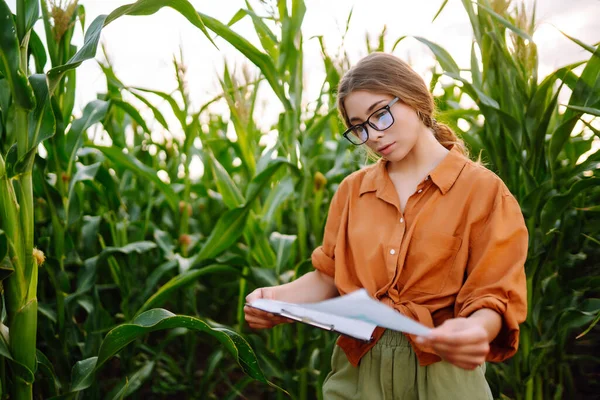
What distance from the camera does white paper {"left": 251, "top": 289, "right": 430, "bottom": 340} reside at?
750 mm

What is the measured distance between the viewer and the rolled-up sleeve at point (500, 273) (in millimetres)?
942

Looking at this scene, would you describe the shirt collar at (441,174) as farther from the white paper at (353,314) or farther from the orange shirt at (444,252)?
the white paper at (353,314)

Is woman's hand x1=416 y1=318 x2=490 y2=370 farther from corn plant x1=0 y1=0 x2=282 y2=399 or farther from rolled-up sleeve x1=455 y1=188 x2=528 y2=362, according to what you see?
corn plant x1=0 y1=0 x2=282 y2=399

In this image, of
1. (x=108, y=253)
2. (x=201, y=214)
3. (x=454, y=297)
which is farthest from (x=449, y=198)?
(x=201, y=214)

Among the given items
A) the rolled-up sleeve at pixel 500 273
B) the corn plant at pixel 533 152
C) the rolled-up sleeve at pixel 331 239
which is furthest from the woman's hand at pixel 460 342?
the corn plant at pixel 533 152

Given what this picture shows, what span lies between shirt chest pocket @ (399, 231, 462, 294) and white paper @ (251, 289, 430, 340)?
0.18 meters

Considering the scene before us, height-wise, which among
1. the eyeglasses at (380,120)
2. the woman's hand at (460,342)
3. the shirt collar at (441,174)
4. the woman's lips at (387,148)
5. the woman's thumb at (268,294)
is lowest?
the woman's thumb at (268,294)

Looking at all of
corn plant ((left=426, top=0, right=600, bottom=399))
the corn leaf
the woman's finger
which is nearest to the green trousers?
the woman's finger

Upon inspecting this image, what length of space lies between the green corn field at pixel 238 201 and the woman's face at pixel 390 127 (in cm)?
38

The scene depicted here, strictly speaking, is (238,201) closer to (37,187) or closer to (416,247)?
(37,187)

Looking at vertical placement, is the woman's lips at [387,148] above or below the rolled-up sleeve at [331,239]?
above

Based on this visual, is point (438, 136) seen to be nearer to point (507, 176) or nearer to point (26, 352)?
point (507, 176)

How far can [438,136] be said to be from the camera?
1233 mm

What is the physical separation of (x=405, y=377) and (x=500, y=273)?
0.89 ft
